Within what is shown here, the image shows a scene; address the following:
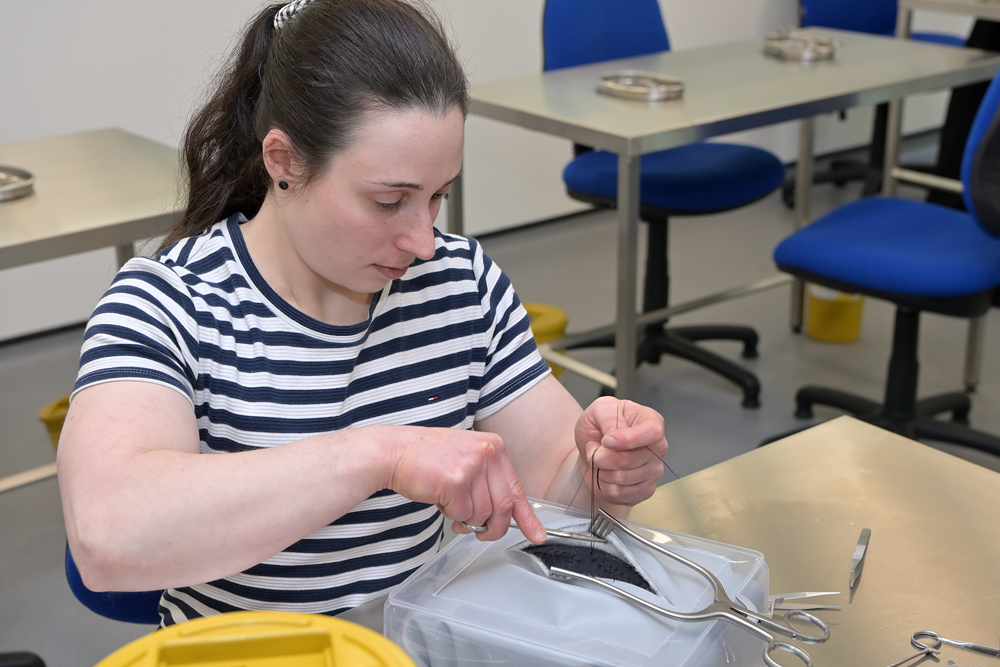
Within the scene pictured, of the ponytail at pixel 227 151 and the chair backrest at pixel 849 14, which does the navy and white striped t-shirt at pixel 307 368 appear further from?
the chair backrest at pixel 849 14

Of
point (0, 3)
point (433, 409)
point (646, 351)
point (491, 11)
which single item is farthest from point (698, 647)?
point (491, 11)

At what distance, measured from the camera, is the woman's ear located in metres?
0.95

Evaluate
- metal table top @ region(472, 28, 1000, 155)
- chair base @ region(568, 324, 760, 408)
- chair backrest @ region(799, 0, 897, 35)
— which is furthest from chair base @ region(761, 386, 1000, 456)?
chair backrest @ region(799, 0, 897, 35)

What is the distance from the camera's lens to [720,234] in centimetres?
397

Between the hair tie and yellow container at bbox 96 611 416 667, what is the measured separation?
0.60 meters

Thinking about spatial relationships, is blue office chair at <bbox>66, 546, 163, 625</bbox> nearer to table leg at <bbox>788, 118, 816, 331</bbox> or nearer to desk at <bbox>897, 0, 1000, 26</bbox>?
table leg at <bbox>788, 118, 816, 331</bbox>

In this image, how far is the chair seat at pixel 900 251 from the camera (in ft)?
6.56

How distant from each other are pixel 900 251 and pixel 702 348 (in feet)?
2.81

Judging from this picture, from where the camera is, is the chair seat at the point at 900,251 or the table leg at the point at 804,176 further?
the table leg at the point at 804,176

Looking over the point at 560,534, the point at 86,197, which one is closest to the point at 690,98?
the point at 86,197

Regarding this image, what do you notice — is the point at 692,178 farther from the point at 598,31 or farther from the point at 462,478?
the point at 462,478

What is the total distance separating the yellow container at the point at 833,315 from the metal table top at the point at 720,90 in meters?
0.73

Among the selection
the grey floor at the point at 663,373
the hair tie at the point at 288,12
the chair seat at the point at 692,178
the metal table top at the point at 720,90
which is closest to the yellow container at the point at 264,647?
the hair tie at the point at 288,12

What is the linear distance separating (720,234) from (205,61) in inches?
79.9
